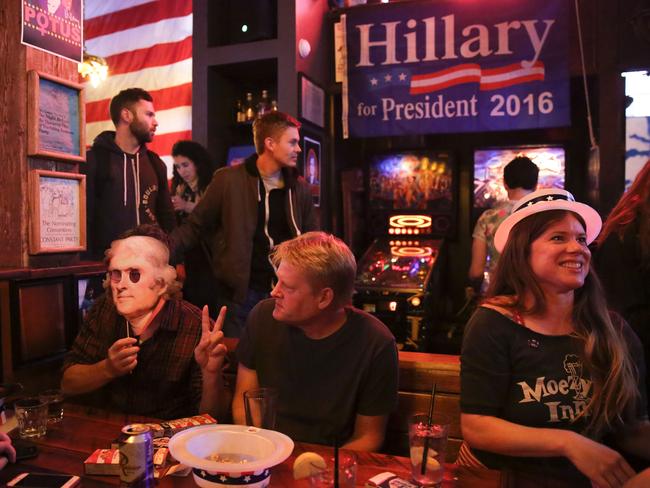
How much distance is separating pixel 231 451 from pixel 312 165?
3.63 meters

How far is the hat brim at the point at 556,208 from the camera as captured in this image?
1862 millimetres

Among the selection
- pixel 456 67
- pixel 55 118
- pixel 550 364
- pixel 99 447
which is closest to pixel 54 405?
pixel 99 447

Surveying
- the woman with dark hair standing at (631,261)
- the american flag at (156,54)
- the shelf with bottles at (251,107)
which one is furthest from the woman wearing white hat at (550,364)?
the american flag at (156,54)

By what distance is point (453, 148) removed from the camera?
223 inches

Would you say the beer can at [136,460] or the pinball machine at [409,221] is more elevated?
the pinball machine at [409,221]

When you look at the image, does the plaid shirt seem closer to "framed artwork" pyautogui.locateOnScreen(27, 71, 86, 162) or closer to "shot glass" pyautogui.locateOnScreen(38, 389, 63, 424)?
"shot glass" pyautogui.locateOnScreen(38, 389, 63, 424)

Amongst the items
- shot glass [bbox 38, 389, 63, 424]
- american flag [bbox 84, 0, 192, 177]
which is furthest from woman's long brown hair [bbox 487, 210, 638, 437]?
american flag [bbox 84, 0, 192, 177]

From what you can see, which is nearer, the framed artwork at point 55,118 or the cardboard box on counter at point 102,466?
the cardboard box on counter at point 102,466

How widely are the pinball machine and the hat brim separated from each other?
107 inches

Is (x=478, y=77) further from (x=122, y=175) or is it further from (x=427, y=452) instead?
(x=427, y=452)

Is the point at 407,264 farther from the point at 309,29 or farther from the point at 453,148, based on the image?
the point at 309,29

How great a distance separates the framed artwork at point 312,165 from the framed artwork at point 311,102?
177 mm

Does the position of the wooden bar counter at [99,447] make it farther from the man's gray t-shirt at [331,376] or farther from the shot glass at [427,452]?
the man's gray t-shirt at [331,376]

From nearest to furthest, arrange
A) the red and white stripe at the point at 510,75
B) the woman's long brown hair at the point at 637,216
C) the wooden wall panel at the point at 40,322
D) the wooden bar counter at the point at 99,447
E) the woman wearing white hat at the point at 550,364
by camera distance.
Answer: the wooden bar counter at the point at 99,447 < the woman wearing white hat at the point at 550,364 < the woman's long brown hair at the point at 637,216 < the wooden wall panel at the point at 40,322 < the red and white stripe at the point at 510,75
